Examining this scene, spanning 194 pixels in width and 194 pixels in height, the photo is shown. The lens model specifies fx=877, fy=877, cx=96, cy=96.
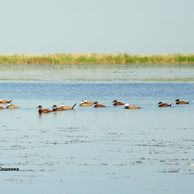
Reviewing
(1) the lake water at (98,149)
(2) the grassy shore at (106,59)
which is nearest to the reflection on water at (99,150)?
(1) the lake water at (98,149)

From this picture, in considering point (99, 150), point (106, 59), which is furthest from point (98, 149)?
point (106, 59)

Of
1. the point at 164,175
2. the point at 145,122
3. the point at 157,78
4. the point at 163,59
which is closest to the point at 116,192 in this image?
the point at 164,175

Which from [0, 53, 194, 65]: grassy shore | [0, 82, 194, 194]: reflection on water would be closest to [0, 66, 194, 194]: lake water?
[0, 82, 194, 194]: reflection on water

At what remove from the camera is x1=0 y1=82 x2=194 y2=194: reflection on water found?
13.9m

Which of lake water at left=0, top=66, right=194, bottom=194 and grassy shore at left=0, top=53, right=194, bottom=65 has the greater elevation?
lake water at left=0, top=66, right=194, bottom=194

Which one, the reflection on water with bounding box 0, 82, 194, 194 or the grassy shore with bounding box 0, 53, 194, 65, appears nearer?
the reflection on water with bounding box 0, 82, 194, 194

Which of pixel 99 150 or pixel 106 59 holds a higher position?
pixel 99 150

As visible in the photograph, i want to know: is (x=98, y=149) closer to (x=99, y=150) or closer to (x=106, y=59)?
(x=99, y=150)

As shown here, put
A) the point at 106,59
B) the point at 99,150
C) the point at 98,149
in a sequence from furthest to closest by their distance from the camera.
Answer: the point at 106,59
the point at 98,149
the point at 99,150

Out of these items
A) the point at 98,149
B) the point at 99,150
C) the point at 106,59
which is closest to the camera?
the point at 99,150

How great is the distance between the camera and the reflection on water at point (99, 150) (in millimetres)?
13891

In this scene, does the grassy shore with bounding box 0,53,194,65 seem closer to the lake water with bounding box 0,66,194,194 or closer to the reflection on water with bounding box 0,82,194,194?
the lake water with bounding box 0,66,194,194

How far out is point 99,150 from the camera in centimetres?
1728

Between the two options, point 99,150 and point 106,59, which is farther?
point 106,59
